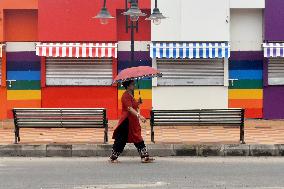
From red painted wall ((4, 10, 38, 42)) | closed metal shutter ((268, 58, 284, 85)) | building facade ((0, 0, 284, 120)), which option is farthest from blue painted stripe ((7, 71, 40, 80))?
closed metal shutter ((268, 58, 284, 85))

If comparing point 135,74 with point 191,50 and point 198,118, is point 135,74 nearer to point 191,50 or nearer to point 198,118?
point 198,118

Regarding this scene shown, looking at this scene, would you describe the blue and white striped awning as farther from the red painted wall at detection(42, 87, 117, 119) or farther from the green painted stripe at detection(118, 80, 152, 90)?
the red painted wall at detection(42, 87, 117, 119)

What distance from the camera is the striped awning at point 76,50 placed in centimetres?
1984

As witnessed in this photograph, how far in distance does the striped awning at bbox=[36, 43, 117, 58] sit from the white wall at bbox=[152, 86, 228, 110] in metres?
1.86

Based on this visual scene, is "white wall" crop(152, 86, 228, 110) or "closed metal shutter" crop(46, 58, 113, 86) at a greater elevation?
"closed metal shutter" crop(46, 58, 113, 86)

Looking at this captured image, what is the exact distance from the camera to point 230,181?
962 cm

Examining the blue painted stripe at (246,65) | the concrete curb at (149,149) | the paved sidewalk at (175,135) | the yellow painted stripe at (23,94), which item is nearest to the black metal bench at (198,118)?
the paved sidewalk at (175,135)

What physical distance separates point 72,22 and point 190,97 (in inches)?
170

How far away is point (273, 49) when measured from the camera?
19.9 metres

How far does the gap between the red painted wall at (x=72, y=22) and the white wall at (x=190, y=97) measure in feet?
7.47

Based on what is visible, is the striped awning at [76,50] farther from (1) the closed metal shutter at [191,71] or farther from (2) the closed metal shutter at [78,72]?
(1) the closed metal shutter at [191,71]

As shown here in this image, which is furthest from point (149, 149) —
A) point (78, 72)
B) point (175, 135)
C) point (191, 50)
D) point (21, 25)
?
point (21, 25)

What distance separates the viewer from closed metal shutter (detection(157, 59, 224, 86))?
66.8 feet

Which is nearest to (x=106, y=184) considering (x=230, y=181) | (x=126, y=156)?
(x=230, y=181)
